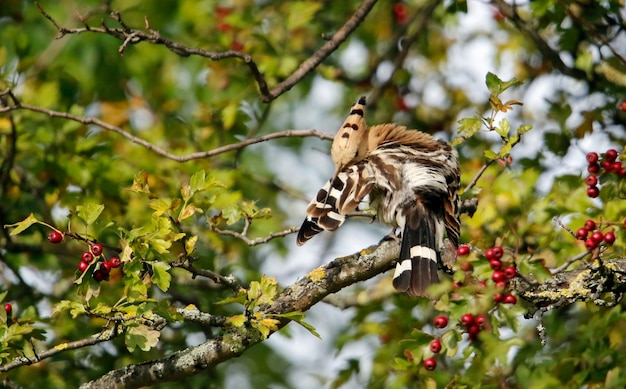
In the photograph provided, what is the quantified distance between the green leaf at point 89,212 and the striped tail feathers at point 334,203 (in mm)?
1085

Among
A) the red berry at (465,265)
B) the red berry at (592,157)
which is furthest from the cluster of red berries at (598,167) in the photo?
the red berry at (465,265)

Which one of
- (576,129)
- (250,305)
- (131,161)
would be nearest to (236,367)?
(131,161)

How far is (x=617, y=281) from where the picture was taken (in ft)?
14.3

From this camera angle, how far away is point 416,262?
15.1 feet

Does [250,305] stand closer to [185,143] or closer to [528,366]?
[528,366]

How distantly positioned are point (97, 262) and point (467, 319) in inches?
62.0

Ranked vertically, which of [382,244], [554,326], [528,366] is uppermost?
[382,244]

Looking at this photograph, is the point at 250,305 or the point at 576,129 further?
the point at 576,129

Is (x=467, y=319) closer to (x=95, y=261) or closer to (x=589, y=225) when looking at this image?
(x=589, y=225)

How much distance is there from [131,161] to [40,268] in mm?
1070

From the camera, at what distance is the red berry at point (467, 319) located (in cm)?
372

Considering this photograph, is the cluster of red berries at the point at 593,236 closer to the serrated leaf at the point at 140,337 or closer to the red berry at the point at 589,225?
the red berry at the point at 589,225

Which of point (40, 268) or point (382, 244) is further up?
point (40, 268)

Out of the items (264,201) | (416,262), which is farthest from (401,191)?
(264,201)
